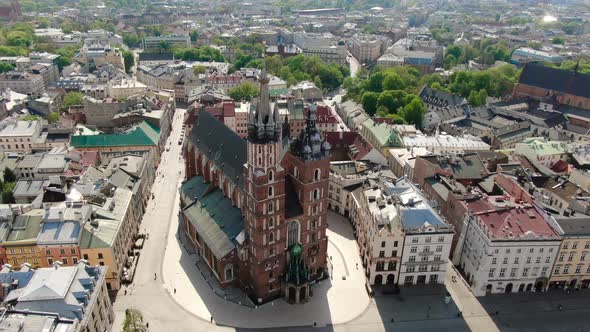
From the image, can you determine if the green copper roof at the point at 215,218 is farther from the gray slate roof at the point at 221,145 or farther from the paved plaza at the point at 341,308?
the paved plaza at the point at 341,308

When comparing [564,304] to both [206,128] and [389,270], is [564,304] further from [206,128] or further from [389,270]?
[206,128]

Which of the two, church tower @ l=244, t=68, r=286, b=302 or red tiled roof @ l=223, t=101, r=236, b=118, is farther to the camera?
red tiled roof @ l=223, t=101, r=236, b=118

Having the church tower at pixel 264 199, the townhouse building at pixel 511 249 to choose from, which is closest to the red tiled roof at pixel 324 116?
the townhouse building at pixel 511 249

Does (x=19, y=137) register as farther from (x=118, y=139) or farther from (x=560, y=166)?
(x=560, y=166)

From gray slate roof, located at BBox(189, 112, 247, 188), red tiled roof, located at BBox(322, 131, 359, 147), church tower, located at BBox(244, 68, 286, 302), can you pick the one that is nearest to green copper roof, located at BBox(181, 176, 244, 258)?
church tower, located at BBox(244, 68, 286, 302)

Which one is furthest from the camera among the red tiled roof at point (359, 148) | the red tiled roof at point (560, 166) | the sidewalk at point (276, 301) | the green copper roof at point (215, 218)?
the red tiled roof at point (359, 148)

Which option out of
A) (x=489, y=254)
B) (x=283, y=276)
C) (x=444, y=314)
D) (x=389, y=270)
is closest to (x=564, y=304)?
(x=489, y=254)

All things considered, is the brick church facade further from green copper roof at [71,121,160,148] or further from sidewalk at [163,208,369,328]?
green copper roof at [71,121,160,148]
